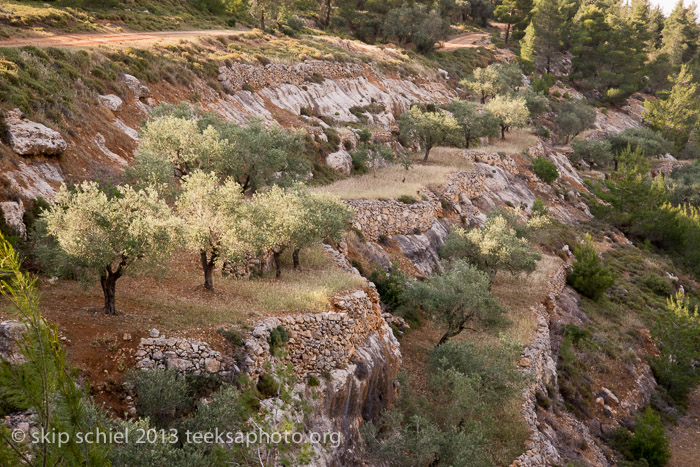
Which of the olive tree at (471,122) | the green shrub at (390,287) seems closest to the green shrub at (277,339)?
the green shrub at (390,287)

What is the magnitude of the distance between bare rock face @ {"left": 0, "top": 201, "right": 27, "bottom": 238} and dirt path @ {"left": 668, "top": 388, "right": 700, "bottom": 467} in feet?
103

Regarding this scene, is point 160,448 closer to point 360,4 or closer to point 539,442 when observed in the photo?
point 539,442

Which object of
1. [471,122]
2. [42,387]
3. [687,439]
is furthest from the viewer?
[471,122]

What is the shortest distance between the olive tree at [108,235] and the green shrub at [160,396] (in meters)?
3.07

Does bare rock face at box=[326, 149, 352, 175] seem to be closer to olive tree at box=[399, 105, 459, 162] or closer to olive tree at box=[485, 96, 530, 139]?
olive tree at box=[399, 105, 459, 162]

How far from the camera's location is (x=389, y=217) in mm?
31078

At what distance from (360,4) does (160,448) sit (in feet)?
321

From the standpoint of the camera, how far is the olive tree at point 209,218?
1612 cm

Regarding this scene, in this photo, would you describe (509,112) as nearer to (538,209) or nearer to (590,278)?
(538,209)

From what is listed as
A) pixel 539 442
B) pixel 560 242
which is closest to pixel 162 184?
pixel 539 442

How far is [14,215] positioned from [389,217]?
20.2m

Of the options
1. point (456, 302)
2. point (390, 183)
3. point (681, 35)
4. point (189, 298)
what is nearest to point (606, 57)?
point (681, 35)

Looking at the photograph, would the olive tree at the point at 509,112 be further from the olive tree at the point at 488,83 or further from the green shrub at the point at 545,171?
the olive tree at the point at 488,83

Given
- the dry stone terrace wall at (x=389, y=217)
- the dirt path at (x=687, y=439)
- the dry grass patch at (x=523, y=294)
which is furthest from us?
the dry stone terrace wall at (x=389, y=217)
